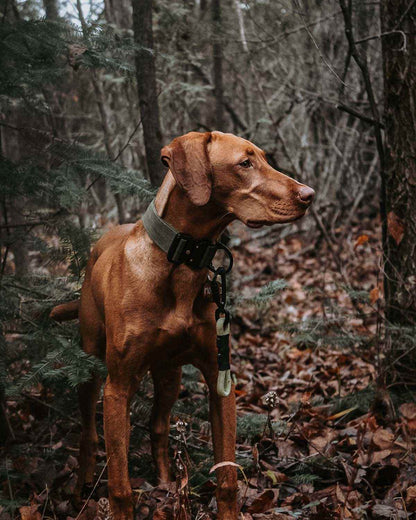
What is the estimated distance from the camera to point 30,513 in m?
3.15

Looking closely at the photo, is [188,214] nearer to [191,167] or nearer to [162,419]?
[191,167]

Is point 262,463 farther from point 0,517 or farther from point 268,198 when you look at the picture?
point 268,198

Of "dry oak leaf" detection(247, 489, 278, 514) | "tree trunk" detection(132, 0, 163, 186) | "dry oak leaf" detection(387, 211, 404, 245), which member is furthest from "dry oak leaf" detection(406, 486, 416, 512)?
"tree trunk" detection(132, 0, 163, 186)

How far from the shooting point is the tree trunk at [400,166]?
13.6 ft

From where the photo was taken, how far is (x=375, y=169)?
10.6 metres

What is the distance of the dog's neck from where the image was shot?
2.74m

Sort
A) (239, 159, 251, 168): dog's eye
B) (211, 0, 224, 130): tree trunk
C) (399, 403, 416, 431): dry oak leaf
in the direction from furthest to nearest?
1. (211, 0, 224, 130): tree trunk
2. (399, 403, 416, 431): dry oak leaf
3. (239, 159, 251, 168): dog's eye

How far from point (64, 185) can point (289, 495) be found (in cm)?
222

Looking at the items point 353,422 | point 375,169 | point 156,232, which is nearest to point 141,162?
point 375,169

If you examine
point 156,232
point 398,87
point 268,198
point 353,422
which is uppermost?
point 398,87

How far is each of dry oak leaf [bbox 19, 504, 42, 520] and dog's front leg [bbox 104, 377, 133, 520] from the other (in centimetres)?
57

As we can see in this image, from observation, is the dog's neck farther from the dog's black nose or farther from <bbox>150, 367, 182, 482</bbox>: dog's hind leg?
<bbox>150, 367, 182, 482</bbox>: dog's hind leg

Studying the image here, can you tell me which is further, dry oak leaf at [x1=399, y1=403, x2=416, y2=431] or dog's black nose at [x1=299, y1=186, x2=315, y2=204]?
dry oak leaf at [x1=399, y1=403, x2=416, y2=431]

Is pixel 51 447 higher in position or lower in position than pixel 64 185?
lower
